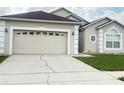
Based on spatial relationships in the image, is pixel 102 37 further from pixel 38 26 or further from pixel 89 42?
pixel 38 26

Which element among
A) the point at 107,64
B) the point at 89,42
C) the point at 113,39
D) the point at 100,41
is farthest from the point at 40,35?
the point at 113,39

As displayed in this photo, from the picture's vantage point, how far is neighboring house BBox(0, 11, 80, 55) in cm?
1702

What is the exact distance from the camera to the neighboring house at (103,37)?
70.3 ft

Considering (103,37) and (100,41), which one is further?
(103,37)

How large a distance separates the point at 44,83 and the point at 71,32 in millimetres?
12269

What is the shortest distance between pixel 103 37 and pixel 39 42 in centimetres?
745

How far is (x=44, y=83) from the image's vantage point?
22.2 ft

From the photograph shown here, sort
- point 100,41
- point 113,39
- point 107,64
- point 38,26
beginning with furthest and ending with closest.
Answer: point 113,39 → point 100,41 → point 38,26 → point 107,64

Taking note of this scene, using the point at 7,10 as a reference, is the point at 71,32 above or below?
below

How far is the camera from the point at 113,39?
2183cm

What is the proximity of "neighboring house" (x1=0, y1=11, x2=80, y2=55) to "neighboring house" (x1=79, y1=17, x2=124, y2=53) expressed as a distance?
3248 mm

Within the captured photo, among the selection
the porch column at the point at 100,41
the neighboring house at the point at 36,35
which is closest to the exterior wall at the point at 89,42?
the porch column at the point at 100,41
